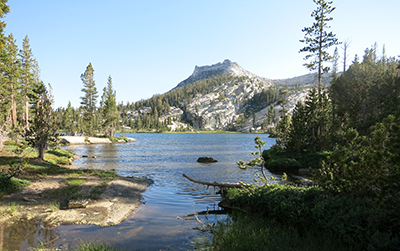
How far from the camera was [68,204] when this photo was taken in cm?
1121

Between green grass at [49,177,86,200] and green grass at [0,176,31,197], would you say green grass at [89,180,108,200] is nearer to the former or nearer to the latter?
green grass at [49,177,86,200]

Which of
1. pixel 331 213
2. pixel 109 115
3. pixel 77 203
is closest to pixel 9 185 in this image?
Answer: pixel 77 203

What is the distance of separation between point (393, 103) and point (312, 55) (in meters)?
13.0

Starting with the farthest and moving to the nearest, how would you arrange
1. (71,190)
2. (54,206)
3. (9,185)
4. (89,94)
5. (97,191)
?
(89,94)
(97,191)
(71,190)
(9,185)
(54,206)

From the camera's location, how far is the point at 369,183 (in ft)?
23.0

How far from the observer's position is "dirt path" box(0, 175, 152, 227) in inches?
387

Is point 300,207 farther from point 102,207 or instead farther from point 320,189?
point 102,207

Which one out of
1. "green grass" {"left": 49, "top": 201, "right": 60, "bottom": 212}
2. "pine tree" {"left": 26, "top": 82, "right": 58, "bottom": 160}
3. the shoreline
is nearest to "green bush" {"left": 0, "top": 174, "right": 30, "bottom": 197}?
the shoreline

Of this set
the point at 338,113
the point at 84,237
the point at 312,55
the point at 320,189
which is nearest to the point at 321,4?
the point at 312,55

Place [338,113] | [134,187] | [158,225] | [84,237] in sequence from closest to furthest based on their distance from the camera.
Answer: [84,237] < [158,225] < [134,187] < [338,113]

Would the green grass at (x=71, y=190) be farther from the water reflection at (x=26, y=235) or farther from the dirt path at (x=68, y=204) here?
the water reflection at (x=26, y=235)

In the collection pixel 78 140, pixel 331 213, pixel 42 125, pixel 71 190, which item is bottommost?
pixel 78 140

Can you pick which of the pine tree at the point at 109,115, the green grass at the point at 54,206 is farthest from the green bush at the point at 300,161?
the pine tree at the point at 109,115

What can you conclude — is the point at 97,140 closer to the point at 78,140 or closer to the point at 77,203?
the point at 78,140
